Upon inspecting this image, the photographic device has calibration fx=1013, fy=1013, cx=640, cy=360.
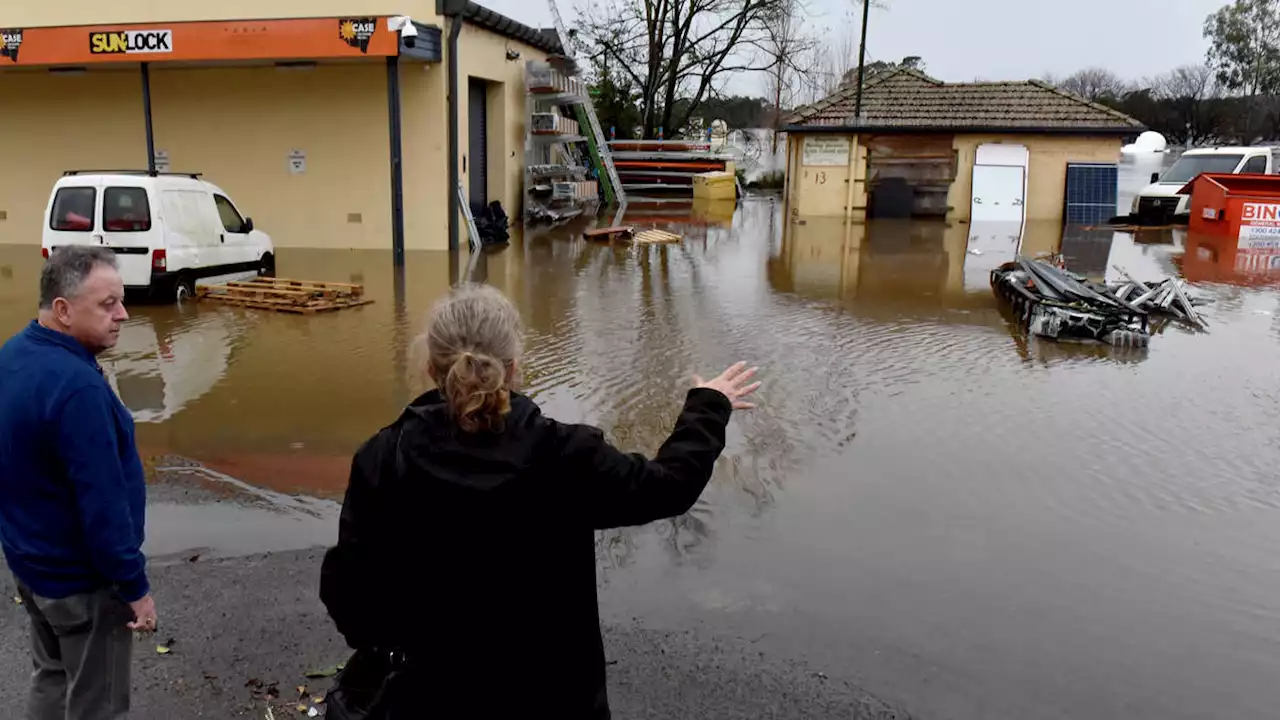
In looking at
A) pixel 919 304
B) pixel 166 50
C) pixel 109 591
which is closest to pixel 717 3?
pixel 166 50

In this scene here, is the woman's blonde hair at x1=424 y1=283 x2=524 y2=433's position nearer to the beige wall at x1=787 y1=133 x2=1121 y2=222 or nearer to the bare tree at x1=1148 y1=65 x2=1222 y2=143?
the beige wall at x1=787 y1=133 x2=1121 y2=222

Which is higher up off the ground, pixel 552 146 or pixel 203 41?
pixel 203 41

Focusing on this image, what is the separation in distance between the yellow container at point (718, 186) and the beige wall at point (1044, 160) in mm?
7373

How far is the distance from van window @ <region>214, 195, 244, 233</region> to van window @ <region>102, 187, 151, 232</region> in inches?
47.8

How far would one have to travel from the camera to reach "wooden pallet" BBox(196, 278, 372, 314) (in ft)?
39.4

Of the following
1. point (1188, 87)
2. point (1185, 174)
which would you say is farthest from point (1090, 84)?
point (1185, 174)

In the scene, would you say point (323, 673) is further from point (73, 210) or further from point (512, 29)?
point (512, 29)

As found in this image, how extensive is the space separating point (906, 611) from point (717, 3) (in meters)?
33.1

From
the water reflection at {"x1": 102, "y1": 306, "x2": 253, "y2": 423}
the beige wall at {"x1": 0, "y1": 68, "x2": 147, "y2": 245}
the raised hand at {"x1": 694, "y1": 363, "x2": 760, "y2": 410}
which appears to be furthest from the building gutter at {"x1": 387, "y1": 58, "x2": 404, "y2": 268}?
the raised hand at {"x1": 694, "y1": 363, "x2": 760, "y2": 410}

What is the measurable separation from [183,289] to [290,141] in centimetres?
696

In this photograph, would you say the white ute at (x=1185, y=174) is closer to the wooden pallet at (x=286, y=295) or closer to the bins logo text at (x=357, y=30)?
the bins logo text at (x=357, y=30)

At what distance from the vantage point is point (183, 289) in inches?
486

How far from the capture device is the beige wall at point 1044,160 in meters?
24.8

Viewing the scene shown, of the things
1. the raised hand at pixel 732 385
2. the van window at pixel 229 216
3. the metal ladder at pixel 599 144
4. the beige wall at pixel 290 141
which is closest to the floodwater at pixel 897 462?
the raised hand at pixel 732 385
